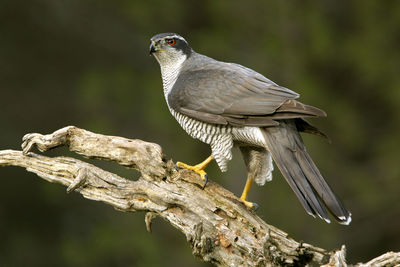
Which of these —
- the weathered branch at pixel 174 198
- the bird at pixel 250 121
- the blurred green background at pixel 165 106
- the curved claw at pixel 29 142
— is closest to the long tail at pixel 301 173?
the bird at pixel 250 121

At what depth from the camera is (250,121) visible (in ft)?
14.1

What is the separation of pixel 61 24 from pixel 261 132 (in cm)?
623

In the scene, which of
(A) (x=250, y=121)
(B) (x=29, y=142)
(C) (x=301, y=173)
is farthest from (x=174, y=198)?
(B) (x=29, y=142)

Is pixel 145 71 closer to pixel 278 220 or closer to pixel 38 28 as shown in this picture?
pixel 38 28

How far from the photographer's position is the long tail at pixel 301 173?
3922 mm

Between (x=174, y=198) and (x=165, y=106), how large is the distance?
13.6ft

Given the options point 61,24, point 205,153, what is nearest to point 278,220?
point 205,153

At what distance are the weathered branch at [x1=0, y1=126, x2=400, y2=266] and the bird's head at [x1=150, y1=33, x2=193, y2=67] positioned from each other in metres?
1.23

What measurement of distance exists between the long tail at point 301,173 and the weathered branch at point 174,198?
1.08 feet

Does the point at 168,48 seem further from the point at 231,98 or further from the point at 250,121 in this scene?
the point at 250,121

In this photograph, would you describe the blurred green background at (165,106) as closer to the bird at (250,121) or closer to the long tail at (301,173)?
the bird at (250,121)

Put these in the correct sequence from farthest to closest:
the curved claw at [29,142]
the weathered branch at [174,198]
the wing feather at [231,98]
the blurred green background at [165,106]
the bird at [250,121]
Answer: the blurred green background at [165,106] → the curved claw at [29,142] → the wing feather at [231,98] → the bird at [250,121] → the weathered branch at [174,198]

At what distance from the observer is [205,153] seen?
9.00 m

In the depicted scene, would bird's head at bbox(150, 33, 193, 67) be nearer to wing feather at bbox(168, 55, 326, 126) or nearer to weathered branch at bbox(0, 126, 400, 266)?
A: wing feather at bbox(168, 55, 326, 126)
